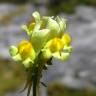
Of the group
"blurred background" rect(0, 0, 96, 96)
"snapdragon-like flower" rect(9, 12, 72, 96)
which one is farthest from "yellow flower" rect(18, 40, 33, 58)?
"blurred background" rect(0, 0, 96, 96)

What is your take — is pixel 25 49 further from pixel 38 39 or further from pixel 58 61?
pixel 58 61

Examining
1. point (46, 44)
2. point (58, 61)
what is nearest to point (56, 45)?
point (46, 44)

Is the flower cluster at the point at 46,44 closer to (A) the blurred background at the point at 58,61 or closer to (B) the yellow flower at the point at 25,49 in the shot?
(B) the yellow flower at the point at 25,49

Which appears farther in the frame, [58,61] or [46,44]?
[58,61]

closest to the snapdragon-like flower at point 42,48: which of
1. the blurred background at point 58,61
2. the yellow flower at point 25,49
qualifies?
the yellow flower at point 25,49

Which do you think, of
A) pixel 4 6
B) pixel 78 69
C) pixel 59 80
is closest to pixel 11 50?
pixel 59 80
